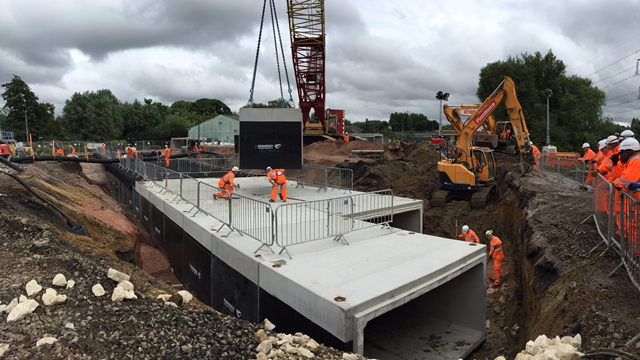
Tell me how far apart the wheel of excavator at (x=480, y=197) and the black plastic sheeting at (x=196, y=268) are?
13.1 m

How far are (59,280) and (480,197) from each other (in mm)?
17024

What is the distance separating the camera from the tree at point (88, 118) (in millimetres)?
70688

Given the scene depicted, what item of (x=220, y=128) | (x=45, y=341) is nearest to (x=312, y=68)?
(x=45, y=341)

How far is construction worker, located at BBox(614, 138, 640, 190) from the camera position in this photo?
648 centimetres

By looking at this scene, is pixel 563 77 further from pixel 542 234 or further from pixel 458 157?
pixel 542 234

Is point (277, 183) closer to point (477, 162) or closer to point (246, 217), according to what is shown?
point (246, 217)

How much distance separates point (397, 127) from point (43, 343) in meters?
140

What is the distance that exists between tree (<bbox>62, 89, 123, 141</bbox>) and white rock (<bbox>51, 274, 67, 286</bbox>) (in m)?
76.5

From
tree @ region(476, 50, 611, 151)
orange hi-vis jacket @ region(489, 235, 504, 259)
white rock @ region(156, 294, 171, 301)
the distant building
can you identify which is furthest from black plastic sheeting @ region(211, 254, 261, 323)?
the distant building

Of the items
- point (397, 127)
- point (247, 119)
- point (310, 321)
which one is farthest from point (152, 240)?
point (397, 127)

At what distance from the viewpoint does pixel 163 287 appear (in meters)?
7.27

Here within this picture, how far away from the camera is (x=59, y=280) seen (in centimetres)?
518

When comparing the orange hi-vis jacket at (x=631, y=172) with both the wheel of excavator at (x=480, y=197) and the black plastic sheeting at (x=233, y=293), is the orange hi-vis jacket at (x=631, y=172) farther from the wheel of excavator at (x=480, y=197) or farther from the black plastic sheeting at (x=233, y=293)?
the wheel of excavator at (x=480, y=197)

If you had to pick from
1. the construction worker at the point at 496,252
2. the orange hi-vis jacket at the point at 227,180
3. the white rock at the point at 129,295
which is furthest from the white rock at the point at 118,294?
the construction worker at the point at 496,252
